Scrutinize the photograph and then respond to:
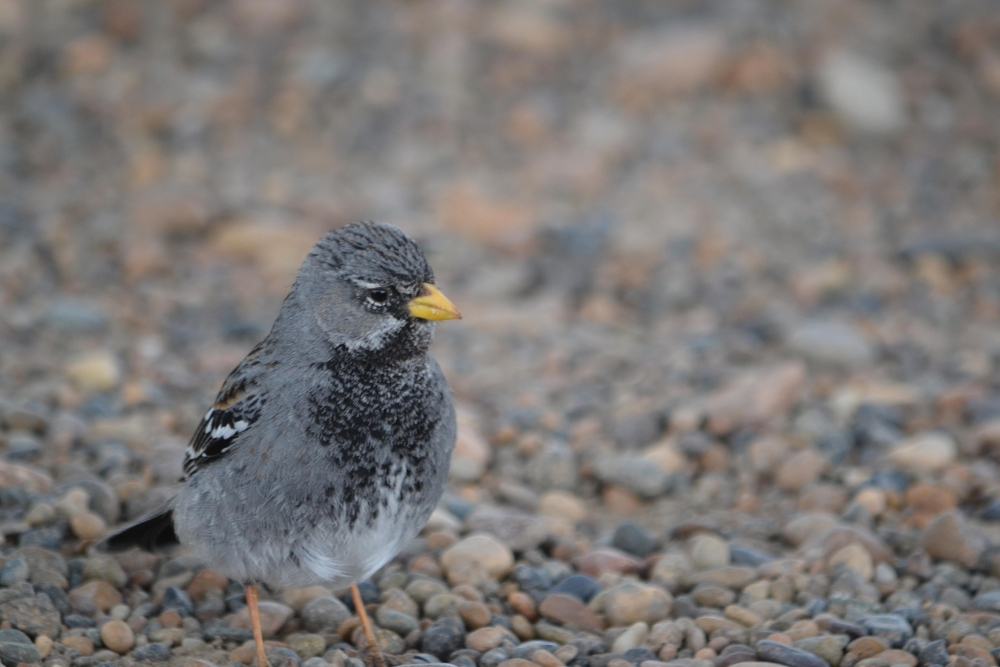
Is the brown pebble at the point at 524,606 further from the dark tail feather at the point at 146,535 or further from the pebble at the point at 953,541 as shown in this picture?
the pebble at the point at 953,541

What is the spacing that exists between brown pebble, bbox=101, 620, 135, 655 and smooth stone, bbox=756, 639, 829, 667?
113 inches

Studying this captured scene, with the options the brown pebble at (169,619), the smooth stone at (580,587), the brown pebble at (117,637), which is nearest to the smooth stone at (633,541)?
the smooth stone at (580,587)

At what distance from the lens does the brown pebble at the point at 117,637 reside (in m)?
4.98

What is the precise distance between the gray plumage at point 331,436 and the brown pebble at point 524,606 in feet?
2.56

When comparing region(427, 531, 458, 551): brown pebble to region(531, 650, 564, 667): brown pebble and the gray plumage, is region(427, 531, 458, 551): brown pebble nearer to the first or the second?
the gray plumage

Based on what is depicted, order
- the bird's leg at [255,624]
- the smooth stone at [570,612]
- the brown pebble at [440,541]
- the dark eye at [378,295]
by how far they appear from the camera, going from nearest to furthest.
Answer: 1. the bird's leg at [255,624]
2. the dark eye at [378,295]
3. the smooth stone at [570,612]
4. the brown pebble at [440,541]

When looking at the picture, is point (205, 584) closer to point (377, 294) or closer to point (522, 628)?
point (522, 628)

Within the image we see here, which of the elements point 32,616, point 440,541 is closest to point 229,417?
point 32,616

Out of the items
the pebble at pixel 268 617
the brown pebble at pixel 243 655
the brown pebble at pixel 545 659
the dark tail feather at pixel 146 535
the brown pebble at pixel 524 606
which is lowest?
the brown pebble at pixel 243 655

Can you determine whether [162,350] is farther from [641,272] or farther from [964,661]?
[964,661]

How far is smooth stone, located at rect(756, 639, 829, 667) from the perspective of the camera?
4879 mm

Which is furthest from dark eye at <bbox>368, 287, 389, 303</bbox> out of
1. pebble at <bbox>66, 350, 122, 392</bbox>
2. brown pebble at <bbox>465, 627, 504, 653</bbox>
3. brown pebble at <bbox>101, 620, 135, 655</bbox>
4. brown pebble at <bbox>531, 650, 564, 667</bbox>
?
pebble at <bbox>66, 350, 122, 392</bbox>

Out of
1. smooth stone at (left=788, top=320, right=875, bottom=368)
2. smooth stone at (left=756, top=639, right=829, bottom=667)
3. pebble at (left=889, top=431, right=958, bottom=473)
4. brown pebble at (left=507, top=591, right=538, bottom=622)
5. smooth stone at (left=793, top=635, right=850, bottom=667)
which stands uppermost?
smooth stone at (left=788, top=320, right=875, bottom=368)

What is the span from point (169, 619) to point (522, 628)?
170 cm
